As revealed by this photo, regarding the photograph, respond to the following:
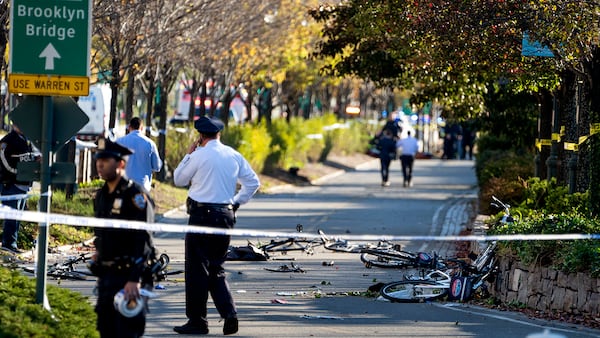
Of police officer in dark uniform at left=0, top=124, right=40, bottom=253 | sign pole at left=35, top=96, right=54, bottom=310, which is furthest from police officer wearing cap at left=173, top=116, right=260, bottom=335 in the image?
police officer in dark uniform at left=0, top=124, right=40, bottom=253

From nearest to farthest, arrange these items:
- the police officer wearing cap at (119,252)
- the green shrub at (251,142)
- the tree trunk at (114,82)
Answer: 1. the police officer wearing cap at (119,252)
2. the tree trunk at (114,82)
3. the green shrub at (251,142)

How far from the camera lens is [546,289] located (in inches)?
468

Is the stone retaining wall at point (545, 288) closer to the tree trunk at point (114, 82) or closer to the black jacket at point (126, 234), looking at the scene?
the black jacket at point (126, 234)

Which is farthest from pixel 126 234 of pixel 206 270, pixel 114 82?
pixel 114 82

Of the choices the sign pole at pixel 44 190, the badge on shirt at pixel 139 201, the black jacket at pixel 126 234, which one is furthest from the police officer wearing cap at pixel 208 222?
the badge on shirt at pixel 139 201

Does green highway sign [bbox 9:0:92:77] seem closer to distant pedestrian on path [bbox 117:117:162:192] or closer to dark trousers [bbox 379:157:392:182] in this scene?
distant pedestrian on path [bbox 117:117:162:192]

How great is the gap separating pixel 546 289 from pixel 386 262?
4.06 meters

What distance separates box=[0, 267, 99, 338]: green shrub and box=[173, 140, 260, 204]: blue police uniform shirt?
1.31 meters

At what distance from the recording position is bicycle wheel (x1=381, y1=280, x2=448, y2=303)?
12.7 m

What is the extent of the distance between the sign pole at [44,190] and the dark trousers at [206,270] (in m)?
1.27

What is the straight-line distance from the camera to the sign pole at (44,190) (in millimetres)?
9266

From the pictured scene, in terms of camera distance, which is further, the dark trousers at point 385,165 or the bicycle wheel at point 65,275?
the dark trousers at point 385,165

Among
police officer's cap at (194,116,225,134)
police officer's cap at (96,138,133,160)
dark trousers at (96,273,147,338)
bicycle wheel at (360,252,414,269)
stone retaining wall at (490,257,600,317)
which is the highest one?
police officer's cap at (194,116,225,134)

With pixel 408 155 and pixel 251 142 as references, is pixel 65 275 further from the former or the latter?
pixel 408 155
